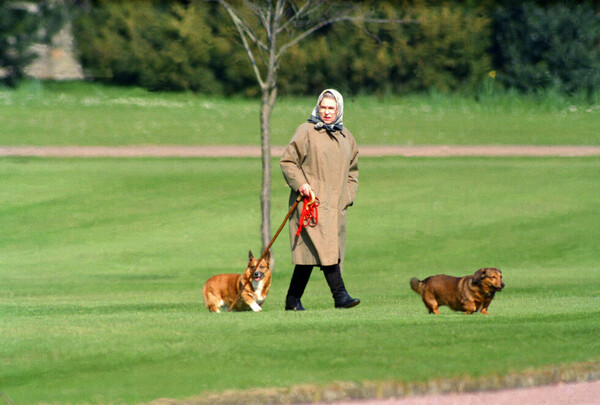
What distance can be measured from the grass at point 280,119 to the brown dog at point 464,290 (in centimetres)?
1926

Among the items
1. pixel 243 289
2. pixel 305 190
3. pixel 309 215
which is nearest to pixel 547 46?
pixel 243 289

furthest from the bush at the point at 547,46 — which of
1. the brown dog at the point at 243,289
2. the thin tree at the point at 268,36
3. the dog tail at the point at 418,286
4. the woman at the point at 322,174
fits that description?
the woman at the point at 322,174

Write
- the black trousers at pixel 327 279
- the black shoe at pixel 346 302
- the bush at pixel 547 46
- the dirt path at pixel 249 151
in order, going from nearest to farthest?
1. the black trousers at pixel 327 279
2. the black shoe at pixel 346 302
3. the dirt path at pixel 249 151
4. the bush at pixel 547 46

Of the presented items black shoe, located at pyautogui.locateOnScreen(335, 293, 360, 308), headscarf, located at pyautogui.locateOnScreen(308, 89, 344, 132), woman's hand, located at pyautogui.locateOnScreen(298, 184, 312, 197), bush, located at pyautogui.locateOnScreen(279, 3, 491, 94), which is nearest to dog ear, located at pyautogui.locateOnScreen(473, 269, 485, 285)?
black shoe, located at pyautogui.locateOnScreen(335, 293, 360, 308)

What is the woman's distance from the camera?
9062mm

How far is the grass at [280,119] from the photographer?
3183cm

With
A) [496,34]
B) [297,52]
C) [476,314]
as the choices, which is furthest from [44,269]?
[496,34]

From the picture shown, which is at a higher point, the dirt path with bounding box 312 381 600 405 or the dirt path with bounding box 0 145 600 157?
the dirt path with bounding box 312 381 600 405

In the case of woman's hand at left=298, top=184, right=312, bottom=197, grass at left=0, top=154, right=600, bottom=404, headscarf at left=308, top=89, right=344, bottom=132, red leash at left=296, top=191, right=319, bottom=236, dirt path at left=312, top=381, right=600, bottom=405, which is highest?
headscarf at left=308, top=89, right=344, bottom=132

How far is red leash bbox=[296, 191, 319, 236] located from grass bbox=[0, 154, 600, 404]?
0.82 metres

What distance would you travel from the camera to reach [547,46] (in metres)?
38.5

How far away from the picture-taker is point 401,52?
38.6m

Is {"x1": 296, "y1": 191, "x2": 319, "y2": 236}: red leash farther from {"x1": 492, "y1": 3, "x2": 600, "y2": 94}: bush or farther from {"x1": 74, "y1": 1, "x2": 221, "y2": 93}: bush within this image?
→ {"x1": 74, "y1": 1, "x2": 221, "y2": 93}: bush

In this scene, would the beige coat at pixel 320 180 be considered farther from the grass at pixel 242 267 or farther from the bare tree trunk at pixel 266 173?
the bare tree trunk at pixel 266 173
